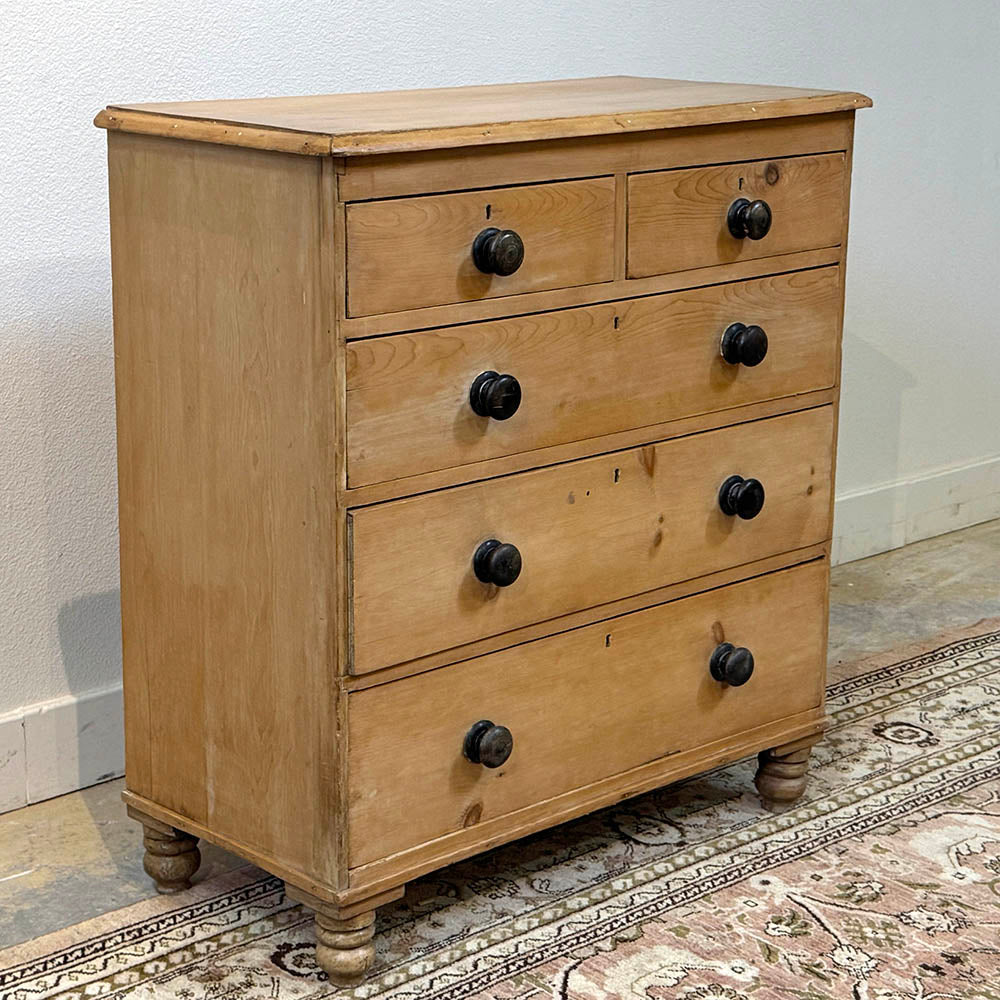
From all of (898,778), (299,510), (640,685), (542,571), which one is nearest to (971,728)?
(898,778)

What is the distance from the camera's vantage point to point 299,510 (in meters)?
1.80

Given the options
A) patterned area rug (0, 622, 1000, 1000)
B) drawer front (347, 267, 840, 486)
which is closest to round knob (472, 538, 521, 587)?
drawer front (347, 267, 840, 486)

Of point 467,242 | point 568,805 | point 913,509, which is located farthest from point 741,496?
point 913,509

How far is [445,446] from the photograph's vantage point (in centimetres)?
184

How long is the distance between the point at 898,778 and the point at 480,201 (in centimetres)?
123

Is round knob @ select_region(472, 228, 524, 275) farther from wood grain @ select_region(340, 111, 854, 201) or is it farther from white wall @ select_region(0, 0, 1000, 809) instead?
white wall @ select_region(0, 0, 1000, 809)

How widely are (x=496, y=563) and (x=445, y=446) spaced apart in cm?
16

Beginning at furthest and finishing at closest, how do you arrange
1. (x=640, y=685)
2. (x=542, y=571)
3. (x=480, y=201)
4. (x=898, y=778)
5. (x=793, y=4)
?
(x=793, y=4), (x=898, y=778), (x=640, y=685), (x=542, y=571), (x=480, y=201)

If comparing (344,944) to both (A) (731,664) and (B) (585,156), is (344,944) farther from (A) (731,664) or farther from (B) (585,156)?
(B) (585,156)

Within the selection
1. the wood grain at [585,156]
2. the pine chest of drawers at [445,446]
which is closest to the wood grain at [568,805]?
the pine chest of drawers at [445,446]

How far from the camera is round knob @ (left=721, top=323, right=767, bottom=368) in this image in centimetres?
209

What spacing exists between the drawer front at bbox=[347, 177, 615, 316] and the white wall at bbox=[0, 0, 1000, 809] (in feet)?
2.46

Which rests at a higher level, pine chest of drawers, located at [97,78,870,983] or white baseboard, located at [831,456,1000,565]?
pine chest of drawers, located at [97,78,870,983]

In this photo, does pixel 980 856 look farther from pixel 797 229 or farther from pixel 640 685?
pixel 797 229
